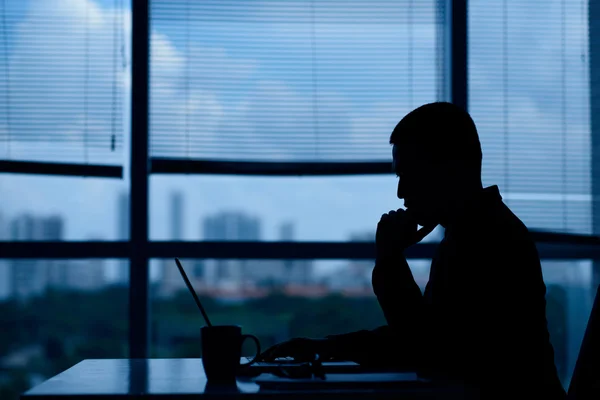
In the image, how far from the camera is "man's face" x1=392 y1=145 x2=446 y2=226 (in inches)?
72.6

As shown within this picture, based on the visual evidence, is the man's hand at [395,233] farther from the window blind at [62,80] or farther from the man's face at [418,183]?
the window blind at [62,80]

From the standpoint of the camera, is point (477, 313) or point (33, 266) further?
point (33, 266)

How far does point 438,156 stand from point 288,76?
1425 millimetres

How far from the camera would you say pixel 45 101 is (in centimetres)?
300

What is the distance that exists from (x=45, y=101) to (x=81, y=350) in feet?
3.63

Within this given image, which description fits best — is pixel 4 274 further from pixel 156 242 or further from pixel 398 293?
pixel 398 293

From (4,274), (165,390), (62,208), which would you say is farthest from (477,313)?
(4,274)

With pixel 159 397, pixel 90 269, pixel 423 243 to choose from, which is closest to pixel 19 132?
pixel 90 269

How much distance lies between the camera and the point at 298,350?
5.41 feet

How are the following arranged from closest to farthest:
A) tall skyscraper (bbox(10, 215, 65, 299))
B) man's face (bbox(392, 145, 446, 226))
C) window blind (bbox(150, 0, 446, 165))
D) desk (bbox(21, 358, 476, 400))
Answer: desk (bbox(21, 358, 476, 400)) < man's face (bbox(392, 145, 446, 226)) < tall skyscraper (bbox(10, 215, 65, 299)) < window blind (bbox(150, 0, 446, 165))

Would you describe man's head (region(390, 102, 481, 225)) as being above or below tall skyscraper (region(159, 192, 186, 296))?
above

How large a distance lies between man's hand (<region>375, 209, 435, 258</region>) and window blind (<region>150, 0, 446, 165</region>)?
1226mm

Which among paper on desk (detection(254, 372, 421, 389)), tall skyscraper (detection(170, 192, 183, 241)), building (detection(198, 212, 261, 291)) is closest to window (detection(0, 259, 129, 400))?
tall skyscraper (detection(170, 192, 183, 241))

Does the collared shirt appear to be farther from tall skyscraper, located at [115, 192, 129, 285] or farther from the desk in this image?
Result: tall skyscraper, located at [115, 192, 129, 285]
